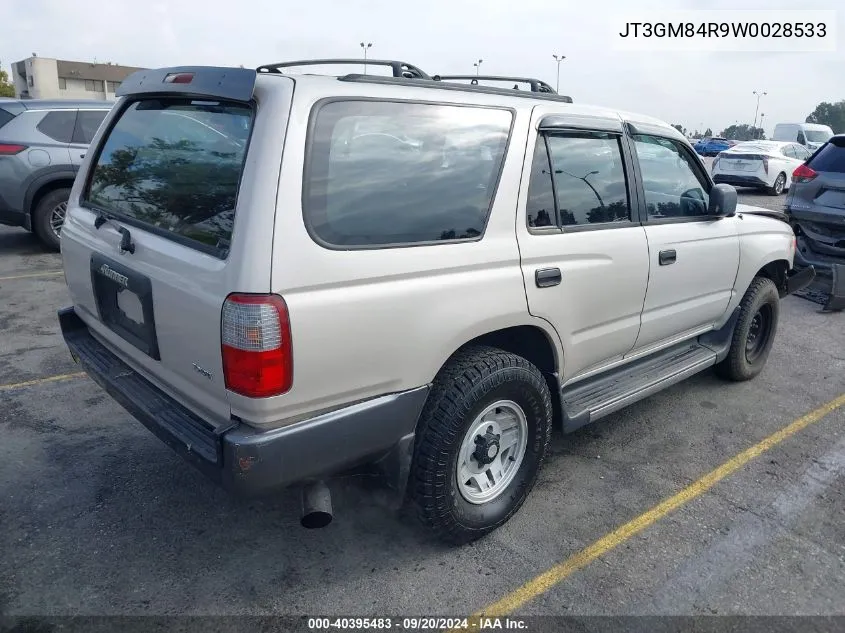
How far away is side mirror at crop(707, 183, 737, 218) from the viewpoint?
4.06 m

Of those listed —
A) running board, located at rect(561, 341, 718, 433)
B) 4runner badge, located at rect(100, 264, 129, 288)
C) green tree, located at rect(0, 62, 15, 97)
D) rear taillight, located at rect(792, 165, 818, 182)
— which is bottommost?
running board, located at rect(561, 341, 718, 433)

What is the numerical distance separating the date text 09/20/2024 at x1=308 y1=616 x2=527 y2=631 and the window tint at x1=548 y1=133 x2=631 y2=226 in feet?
5.77

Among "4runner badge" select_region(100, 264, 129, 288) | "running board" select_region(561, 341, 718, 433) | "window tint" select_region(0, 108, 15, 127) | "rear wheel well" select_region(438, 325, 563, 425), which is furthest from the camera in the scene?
"window tint" select_region(0, 108, 15, 127)

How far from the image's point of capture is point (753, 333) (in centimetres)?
494

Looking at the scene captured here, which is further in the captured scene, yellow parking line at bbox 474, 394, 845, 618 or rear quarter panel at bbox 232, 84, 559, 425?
yellow parking line at bbox 474, 394, 845, 618

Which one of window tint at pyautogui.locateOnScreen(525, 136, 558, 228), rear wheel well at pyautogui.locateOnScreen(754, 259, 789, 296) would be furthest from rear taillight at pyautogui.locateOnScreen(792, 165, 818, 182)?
window tint at pyautogui.locateOnScreen(525, 136, 558, 228)

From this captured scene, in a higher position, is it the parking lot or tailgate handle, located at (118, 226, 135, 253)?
tailgate handle, located at (118, 226, 135, 253)

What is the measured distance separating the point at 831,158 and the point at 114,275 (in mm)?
7283

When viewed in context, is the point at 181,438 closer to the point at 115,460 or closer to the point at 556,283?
the point at 115,460

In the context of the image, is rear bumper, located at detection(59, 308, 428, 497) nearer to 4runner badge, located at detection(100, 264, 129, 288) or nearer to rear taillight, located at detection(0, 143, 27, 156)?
4runner badge, located at detection(100, 264, 129, 288)

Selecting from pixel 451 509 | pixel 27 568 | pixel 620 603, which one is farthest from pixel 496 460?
pixel 27 568

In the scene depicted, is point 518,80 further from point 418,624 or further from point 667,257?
point 418,624

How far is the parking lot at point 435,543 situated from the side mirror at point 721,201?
134 centimetres

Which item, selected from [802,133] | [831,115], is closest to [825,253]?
[802,133]
